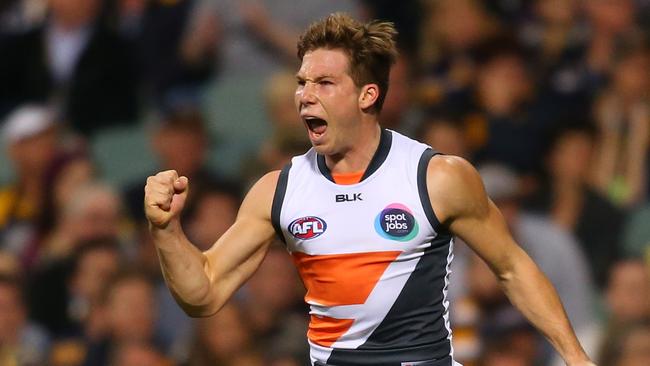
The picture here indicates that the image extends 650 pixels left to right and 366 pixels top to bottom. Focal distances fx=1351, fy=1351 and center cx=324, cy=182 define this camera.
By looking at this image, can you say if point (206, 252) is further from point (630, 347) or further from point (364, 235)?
point (630, 347)

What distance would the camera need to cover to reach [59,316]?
371 inches

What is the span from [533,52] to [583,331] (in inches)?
74.2

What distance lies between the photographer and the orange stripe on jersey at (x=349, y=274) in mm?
5031

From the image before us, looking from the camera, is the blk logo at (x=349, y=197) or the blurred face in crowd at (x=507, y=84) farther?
the blurred face in crowd at (x=507, y=84)

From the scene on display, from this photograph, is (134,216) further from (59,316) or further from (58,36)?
(58,36)

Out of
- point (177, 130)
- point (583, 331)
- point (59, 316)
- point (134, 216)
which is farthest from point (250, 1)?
point (583, 331)

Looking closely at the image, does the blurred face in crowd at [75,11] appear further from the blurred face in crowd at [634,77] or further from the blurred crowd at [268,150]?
the blurred face in crowd at [634,77]

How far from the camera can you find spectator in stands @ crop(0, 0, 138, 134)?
9.67m

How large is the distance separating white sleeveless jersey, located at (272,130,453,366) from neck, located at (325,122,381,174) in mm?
35

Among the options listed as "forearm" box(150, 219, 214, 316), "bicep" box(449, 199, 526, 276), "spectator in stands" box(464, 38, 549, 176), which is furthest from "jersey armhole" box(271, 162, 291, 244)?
"spectator in stands" box(464, 38, 549, 176)

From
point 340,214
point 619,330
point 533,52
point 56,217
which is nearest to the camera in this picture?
point 340,214

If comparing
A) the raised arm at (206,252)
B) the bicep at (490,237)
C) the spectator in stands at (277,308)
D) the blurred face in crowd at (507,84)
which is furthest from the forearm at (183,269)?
the blurred face in crowd at (507,84)

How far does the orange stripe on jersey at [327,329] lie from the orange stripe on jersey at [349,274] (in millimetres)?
74

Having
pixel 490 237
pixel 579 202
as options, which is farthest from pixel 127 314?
pixel 490 237
